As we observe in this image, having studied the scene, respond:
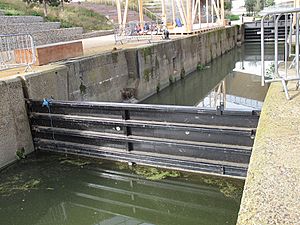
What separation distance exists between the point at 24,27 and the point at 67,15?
9.07 m

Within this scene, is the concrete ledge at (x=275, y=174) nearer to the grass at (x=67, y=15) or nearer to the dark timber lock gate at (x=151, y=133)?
the dark timber lock gate at (x=151, y=133)

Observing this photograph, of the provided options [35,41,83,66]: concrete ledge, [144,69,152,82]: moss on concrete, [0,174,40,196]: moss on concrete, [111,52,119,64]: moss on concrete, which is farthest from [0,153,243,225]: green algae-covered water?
[144,69,152,82]: moss on concrete

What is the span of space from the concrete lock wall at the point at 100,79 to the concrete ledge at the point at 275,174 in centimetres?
442

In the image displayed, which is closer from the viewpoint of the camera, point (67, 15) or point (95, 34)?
point (95, 34)

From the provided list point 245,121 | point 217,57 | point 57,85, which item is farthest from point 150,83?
point 217,57

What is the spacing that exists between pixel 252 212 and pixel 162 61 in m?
11.7

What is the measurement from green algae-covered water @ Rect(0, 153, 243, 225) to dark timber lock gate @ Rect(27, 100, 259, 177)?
235mm

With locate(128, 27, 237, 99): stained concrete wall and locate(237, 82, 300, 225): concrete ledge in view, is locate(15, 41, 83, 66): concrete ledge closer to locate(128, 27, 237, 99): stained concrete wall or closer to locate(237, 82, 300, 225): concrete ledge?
locate(128, 27, 237, 99): stained concrete wall

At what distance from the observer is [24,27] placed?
15000 mm

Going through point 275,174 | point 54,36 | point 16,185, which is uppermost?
point 54,36

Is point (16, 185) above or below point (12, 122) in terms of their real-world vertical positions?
below

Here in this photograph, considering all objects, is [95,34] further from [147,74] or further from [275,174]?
[275,174]

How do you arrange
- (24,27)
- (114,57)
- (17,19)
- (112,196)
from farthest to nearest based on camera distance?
(17,19) → (24,27) → (114,57) → (112,196)

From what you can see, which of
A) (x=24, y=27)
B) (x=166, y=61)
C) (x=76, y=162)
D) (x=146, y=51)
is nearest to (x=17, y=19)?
(x=24, y=27)
